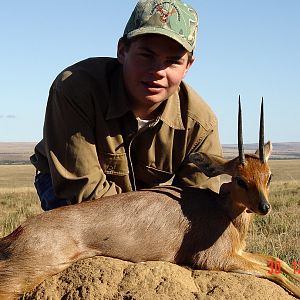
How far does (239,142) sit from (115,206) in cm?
129

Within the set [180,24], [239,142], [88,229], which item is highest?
[180,24]

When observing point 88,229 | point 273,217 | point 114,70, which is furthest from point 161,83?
point 273,217

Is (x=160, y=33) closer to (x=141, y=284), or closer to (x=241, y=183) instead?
(x=241, y=183)

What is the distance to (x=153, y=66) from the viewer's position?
6.15 metres

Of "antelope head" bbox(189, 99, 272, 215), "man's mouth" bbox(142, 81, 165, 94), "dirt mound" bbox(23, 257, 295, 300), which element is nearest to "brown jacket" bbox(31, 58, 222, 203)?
"man's mouth" bbox(142, 81, 165, 94)

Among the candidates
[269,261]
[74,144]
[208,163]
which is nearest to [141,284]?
[269,261]

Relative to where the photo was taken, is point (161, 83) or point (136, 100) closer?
point (161, 83)

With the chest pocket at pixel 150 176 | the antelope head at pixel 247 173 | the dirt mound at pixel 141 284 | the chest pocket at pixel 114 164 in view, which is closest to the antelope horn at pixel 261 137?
the antelope head at pixel 247 173

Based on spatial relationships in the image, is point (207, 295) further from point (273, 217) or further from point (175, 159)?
point (273, 217)

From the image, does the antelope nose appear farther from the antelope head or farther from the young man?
the young man

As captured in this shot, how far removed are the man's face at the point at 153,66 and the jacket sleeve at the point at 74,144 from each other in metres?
0.53

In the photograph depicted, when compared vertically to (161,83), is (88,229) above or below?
below

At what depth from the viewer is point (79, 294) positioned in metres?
5.25

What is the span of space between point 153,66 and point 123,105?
0.71 meters
